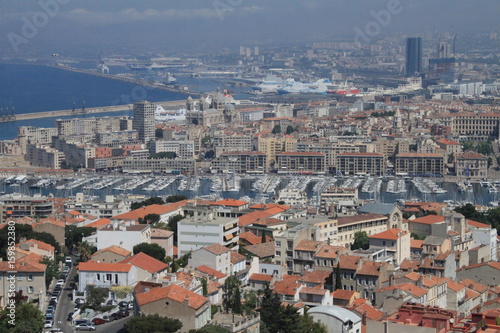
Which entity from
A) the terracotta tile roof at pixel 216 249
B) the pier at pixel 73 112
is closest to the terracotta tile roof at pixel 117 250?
the terracotta tile roof at pixel 216 249

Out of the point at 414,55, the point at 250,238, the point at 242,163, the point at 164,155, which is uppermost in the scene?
the point at 414,55

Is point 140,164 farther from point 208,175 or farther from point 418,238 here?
point 418,238

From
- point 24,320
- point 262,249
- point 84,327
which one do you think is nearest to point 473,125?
point 262,249

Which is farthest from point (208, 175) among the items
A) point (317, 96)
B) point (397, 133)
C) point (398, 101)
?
point (317, 96)

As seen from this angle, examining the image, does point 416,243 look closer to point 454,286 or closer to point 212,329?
point 454,286

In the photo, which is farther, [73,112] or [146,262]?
[73,112]

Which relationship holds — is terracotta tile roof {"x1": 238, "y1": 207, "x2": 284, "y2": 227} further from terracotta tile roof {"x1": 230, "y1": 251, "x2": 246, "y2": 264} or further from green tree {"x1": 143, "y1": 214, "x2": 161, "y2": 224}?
terracotta tile roof {"x1": 230, "y1": 251, "x2": 246, "y2": 264}

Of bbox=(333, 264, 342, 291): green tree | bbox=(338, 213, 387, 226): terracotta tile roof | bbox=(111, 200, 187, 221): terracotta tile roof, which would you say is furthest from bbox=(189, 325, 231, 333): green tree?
bbox=(111, 200, 187, 221): terracotta tile roof
